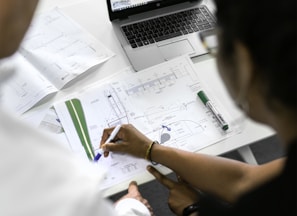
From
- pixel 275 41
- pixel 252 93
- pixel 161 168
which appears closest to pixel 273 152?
pixel 161 168

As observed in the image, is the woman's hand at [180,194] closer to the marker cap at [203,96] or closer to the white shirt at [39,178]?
the marker cap at [203,96]

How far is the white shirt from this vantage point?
1.65 feet

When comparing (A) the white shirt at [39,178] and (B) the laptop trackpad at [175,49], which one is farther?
(B) the laptop trackpad at [175,49]

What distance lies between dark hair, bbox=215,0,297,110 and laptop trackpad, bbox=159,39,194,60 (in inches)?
26.2

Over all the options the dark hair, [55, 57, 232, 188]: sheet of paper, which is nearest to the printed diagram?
[55, 57, 232, 188]: sheet of paper

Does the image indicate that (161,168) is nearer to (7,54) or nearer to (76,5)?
(7,54)

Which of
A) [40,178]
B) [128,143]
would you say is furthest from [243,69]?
[128,143]

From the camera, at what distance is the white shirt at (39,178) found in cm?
50

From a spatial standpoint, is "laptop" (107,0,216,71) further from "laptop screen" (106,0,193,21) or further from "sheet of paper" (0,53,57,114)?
"sheet of paper" (0,53,57,114)

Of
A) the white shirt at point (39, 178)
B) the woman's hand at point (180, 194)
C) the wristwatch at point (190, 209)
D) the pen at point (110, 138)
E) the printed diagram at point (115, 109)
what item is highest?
the printed diagram at point (115, 109)

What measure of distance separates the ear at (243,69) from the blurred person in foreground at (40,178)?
0.81 ft

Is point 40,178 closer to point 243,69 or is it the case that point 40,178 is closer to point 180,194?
point 243,69

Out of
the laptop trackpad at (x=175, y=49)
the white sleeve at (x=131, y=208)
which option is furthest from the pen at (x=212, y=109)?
the white sleeve at (x=131, y=208)

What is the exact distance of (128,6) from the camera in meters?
1.30
